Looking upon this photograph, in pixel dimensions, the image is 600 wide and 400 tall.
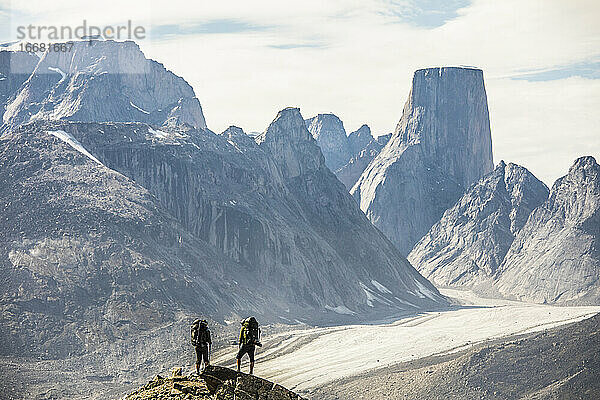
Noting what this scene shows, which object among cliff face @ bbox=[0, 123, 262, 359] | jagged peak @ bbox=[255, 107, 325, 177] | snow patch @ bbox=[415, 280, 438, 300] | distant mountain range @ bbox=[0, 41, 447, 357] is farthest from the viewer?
jagged peak @ bbox=[255, 107, 325, 177]

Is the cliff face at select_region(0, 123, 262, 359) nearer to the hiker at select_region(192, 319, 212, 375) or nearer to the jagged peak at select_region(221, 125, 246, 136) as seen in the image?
the jagged peak at select_region(221, 125, 246, 136)

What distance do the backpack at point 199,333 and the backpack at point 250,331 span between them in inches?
31.6

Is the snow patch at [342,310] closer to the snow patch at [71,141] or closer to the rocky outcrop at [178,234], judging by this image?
the rocky outcrop at [178,234]

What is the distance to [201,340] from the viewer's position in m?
17.0

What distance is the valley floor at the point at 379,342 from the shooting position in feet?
298

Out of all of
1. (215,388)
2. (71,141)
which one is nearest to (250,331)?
(215,388)

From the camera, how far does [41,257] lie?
10375cm

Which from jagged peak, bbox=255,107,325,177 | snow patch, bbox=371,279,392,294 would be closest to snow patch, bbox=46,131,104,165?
jagged peak, bbox=255,107,325,177

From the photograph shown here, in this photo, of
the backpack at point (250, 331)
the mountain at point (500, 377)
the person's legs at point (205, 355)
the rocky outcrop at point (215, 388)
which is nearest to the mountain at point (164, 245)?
the mountain at point (500, 377)

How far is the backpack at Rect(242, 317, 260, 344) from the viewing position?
17016 millimetres

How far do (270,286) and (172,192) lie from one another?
80.1 ft

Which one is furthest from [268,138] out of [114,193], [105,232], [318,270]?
[105,232]

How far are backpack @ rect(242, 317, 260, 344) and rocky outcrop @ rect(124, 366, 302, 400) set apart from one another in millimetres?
735

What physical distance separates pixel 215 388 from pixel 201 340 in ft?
3.51
